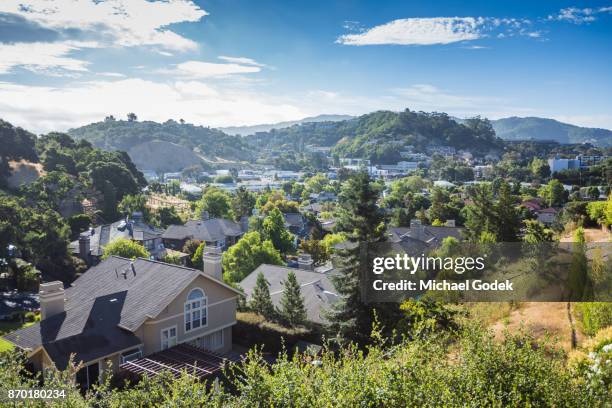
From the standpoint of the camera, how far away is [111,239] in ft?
136

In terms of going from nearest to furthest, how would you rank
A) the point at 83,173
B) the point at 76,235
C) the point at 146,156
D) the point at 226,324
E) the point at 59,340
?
the point at 59,340 → the point at 226,324 → the point at 76,235 → the point at 83,173 → the point at 146,156

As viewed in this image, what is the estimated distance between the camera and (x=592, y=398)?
284 inches

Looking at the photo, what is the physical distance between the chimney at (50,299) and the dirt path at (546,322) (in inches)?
577

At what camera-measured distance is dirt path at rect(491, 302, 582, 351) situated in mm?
12594

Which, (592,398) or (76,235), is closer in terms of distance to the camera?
(592,398)

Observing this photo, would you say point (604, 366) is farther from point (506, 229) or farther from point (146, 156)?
point (146, 156)

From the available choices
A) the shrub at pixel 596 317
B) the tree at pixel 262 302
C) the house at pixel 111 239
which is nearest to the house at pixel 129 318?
the tree at pixel 262 302

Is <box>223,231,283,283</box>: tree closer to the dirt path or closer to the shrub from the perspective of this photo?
the dirt path

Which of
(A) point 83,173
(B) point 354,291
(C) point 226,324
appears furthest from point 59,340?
(A) point 83,173

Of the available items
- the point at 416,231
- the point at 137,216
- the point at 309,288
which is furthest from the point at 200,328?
the point at 137,216

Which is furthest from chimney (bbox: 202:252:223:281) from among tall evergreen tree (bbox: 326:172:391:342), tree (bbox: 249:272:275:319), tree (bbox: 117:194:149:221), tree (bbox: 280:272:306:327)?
tree (bbox: 117:194:149:221)

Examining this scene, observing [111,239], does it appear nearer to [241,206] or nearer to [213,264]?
[213,264]

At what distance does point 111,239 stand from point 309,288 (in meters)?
25.3

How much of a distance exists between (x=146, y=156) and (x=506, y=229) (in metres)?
181
